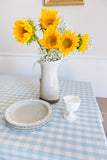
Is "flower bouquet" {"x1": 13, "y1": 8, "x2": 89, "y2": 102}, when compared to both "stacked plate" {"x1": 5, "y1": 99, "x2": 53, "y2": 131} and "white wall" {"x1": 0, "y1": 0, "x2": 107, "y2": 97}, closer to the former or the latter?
"stacked plate" {"x1": 5, "y1": 99, "x2": 53, "y2": 131}

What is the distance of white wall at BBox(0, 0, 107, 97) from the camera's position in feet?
4.23

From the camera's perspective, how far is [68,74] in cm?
150

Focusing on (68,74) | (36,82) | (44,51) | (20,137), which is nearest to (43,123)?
(20,137)

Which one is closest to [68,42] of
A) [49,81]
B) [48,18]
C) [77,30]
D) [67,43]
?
[67,43]

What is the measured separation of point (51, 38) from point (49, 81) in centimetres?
26

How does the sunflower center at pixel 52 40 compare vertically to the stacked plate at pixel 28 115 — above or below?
above

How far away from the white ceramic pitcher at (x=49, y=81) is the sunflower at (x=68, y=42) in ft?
0.46

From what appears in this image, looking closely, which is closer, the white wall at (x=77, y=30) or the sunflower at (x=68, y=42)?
the sunflower at (x=68, y=42)

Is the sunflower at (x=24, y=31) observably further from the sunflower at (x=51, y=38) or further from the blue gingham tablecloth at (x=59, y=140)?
the blue gingham tablecloth at (x=59, y=140)

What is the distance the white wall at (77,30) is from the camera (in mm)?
1290

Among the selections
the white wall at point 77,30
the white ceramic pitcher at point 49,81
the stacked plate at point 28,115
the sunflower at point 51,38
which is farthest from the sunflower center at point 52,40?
the white wall at point 77,30

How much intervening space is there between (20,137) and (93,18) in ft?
4.14

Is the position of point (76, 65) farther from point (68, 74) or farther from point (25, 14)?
point (25, 14)

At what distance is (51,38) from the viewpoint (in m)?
0.62
